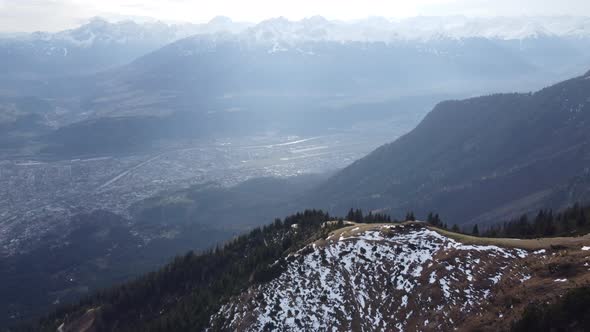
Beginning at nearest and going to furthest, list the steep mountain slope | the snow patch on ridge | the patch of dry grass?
the steep mountain slope < the snow patch on ridge < the patch of dry grass

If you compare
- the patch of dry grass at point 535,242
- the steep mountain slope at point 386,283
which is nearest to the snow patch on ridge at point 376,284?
the steep mountain slope at point 386,283

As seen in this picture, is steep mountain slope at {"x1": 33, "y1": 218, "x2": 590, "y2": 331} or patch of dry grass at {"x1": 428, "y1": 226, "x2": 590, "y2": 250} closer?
steep mountain slope at {"x1": 33, "y1": 218, "x2": 590, "y2": 331}

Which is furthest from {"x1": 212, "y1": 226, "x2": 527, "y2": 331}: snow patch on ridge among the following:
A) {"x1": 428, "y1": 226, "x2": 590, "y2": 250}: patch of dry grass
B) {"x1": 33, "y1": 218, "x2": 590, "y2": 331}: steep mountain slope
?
{"x1": 428, "y1": 226, "x2": 590, "y2": 250}: patch of dry grass

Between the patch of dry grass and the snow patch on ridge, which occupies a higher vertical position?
the patch of dry grass

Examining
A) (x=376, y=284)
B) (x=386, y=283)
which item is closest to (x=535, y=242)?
(x=386, y=283)

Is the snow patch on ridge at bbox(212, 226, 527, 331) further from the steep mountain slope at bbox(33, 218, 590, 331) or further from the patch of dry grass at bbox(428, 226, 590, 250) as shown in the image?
the patch of dry grass at bbox(428, 226, 590, 250)

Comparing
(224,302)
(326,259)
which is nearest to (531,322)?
(326,259)

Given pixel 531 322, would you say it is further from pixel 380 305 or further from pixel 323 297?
pixel 323 297

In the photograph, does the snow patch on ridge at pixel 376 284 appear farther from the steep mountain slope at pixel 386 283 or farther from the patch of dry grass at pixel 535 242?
the patch of dry grass at pixel 535 242

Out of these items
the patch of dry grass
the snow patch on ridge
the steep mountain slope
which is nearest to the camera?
the steep mountain slope

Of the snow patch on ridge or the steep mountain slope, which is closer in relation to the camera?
the steep mountain slope
